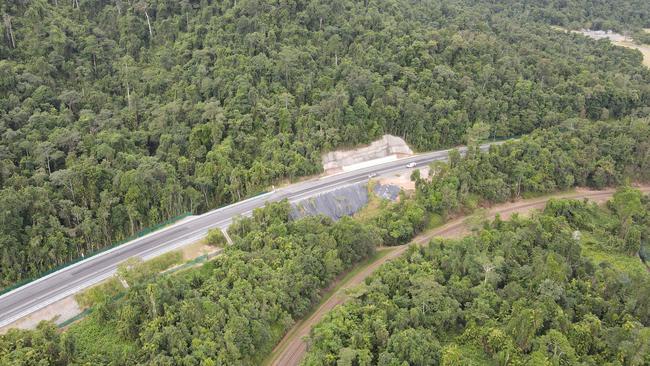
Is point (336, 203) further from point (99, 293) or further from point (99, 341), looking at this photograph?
point (99, 341)

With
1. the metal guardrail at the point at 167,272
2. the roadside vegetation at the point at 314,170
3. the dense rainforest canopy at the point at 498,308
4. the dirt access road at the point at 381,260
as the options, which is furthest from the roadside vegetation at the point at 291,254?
the dense rainforest canopy at the point at 498,308

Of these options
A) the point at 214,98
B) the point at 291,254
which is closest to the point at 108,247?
the point at 291,254

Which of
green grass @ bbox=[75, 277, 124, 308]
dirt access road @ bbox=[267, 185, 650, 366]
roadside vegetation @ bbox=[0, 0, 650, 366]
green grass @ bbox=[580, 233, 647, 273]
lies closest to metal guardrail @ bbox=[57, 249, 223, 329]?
green grass @ bbox=[75, 277, 124, 308]

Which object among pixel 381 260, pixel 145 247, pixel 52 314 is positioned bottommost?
pixel 381 260

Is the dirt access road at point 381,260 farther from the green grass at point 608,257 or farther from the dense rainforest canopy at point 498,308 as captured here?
the green grass at point 608,257

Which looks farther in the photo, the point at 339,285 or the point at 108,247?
the point at 108,247

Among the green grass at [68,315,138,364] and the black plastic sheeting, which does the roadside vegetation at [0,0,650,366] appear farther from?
the black plastic sheeting

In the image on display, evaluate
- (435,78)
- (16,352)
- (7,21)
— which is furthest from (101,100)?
(435,78)
